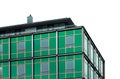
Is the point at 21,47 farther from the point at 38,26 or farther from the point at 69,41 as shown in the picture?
the point at 69,41

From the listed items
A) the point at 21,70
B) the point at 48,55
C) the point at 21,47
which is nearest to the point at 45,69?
the point at 48,55

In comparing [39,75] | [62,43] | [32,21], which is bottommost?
[39,75]

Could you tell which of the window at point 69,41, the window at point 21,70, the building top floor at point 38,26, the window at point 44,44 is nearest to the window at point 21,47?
the window at point 21,70

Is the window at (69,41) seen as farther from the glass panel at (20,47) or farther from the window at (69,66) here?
the glass panel at (20,47)

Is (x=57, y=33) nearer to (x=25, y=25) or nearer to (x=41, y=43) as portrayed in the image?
(x=41, y=43)

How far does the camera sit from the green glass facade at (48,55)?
237 feet

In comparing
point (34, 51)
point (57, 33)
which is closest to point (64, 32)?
point (57, 33)

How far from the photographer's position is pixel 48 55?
7425cm

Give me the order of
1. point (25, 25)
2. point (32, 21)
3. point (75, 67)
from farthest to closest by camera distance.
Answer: point (32, 21), point (25, 25), point (75, 67)

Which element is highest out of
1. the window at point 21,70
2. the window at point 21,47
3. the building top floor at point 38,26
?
the building top floor at point 38,26

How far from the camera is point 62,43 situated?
241 feet

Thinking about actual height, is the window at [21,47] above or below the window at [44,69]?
above

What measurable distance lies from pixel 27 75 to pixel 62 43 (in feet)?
27.4

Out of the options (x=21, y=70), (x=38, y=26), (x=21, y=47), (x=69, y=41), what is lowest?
(x=21, y=70)
